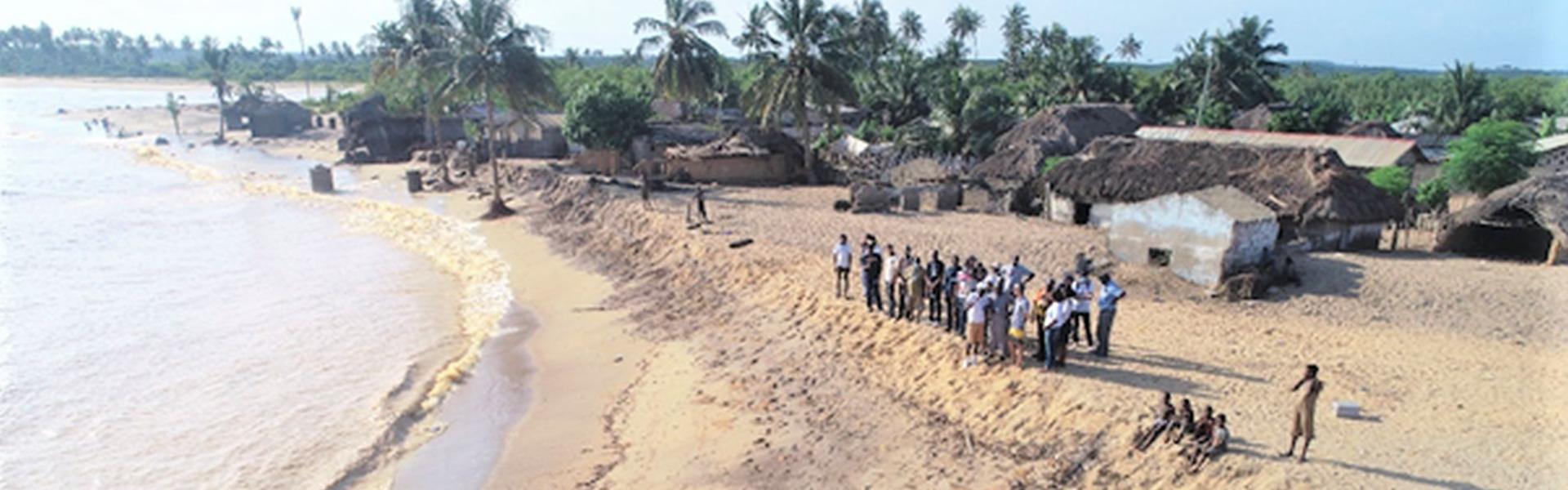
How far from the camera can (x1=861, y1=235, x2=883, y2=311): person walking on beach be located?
14.2 m

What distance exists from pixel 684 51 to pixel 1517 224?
23595mm

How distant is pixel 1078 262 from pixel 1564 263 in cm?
889

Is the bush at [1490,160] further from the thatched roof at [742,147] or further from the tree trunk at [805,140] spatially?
the thatched roof at [742,147]

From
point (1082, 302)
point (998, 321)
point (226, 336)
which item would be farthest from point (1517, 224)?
point (226, 336)

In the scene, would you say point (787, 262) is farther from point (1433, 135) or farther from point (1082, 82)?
point (1433, 135)

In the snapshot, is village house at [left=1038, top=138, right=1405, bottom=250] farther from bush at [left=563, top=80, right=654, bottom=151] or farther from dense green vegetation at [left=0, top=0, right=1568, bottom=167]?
bush at [left=563, top=80, right=654, bottom=151]

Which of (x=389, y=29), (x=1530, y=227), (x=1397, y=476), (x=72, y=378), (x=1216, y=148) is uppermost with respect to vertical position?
(x=389, y=29)

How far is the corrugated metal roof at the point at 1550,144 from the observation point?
27406 millimetres

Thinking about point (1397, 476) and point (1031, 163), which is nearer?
point (1397, 476)

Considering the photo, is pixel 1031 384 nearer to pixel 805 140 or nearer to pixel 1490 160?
pixel 1490 160

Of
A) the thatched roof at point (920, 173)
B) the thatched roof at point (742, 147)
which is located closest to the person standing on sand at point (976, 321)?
the thatched roof at point (920, 173)

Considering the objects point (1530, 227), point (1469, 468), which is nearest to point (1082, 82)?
point (1530, 227)

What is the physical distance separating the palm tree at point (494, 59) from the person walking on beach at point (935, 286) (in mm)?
18091

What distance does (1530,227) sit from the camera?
18844 mm
